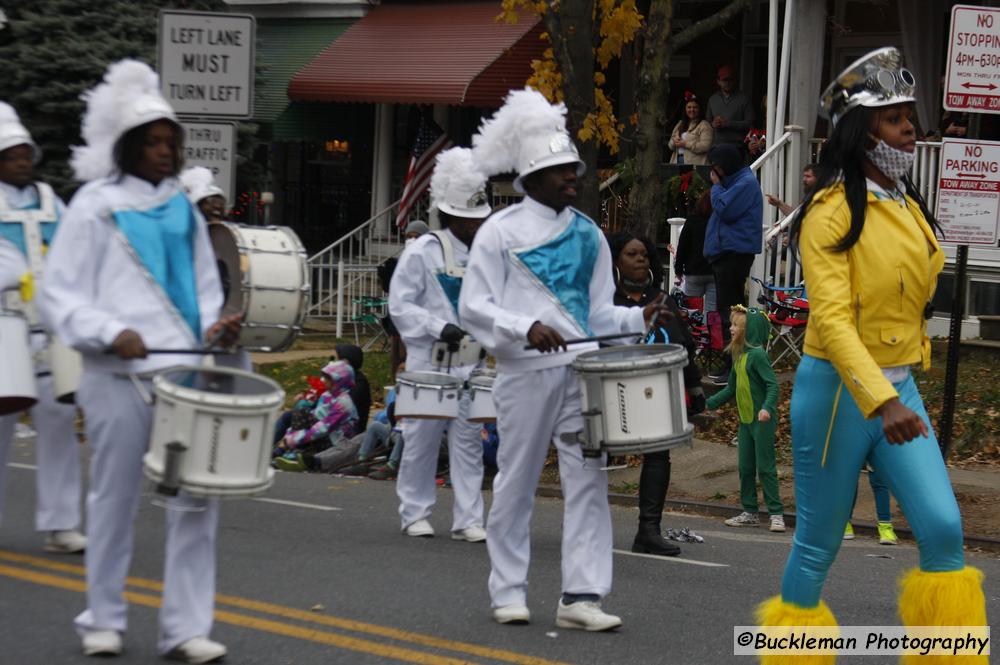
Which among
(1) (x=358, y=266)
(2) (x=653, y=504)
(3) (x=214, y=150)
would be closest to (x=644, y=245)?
(2) (x=653, y=504)

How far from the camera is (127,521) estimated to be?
630 centimetres

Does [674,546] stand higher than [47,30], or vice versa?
[47,30]

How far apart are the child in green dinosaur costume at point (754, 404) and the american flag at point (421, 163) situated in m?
11.1

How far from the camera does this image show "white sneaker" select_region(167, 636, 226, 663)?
6.26m

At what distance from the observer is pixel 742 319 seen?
34.8 ft

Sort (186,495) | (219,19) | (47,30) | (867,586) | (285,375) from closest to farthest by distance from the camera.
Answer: (186,495), (867,586), (219,19), (285,375), (47,30)

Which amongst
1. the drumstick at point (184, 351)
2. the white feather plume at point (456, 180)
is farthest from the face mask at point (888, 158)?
the white feather plume at point (456, 180)

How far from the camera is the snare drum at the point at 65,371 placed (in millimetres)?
8133

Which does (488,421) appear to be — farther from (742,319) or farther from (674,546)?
(742,319)

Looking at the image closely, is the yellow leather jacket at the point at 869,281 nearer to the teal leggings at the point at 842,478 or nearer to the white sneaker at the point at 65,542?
the teal leggings at the point at 842,478

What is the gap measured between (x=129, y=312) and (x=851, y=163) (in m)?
2.79

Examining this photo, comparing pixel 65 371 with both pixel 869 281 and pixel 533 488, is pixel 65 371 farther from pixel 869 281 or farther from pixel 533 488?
pixel 869 281

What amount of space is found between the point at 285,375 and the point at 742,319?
26.9ft

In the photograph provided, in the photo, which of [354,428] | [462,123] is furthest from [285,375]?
[462,123]
